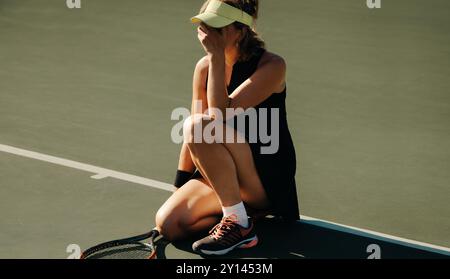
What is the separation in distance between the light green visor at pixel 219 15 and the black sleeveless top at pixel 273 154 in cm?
30

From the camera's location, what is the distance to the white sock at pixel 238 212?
4324 millimetres

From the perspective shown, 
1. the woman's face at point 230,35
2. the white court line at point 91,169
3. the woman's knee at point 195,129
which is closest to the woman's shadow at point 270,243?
the woman's knee at point 195,129

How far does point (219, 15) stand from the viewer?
4.27 m

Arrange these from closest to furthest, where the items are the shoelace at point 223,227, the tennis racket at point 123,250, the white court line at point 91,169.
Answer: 1. the tennis racket at point 123,250
2. the shoelace at point 223,227
3. the white court line at point 91,169

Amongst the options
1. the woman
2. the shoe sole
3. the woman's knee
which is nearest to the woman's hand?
the woman

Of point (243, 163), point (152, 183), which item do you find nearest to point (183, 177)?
point (243, 163)

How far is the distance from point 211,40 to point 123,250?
4.24 ft

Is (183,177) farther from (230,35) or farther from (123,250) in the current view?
(230,35)

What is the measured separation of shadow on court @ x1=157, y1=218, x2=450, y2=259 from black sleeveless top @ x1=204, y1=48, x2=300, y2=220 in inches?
8.1

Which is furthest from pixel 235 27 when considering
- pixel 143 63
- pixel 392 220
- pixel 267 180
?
pixel 143 63

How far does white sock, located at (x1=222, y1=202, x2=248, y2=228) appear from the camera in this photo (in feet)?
14.2

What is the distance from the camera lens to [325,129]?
6.49 meters

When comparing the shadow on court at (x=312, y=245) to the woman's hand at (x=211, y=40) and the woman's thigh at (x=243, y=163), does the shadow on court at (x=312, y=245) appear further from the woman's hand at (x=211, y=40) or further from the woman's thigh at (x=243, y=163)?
the woman's hand at (x=211, y=40)

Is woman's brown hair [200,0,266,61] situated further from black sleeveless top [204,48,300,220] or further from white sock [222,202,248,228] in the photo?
white sock [222,202,248,228]
